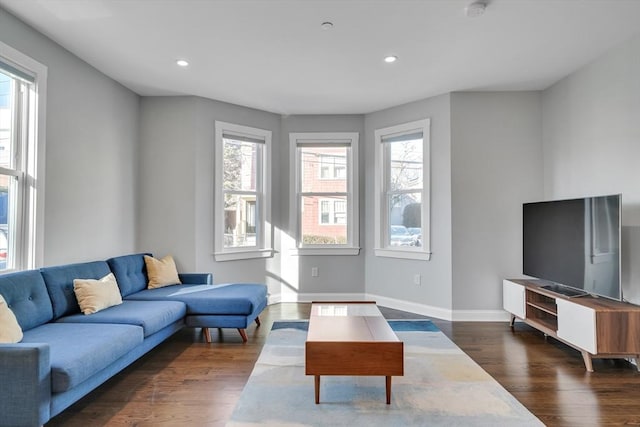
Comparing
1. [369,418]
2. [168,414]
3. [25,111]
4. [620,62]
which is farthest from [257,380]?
[620,62]

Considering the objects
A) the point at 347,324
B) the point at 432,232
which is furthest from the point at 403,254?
the point at 347,324

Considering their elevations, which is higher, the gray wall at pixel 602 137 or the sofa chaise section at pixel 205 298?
the gray wall at pixel 602 137

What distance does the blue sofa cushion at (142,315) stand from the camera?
2826 mm

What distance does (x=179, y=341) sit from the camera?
370cm

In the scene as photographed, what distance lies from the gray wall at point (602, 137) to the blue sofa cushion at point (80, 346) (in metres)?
3.94

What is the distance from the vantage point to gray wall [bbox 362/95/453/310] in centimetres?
443

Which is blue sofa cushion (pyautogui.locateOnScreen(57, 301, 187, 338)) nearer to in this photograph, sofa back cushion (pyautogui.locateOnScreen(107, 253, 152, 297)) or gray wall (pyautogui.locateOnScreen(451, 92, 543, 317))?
sofa back cushion (pyautogui.locateOnScreen(107, 253, 152, 297))

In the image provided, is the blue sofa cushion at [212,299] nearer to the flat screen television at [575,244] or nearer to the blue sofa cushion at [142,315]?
the blue sofa cushion at [142,315]

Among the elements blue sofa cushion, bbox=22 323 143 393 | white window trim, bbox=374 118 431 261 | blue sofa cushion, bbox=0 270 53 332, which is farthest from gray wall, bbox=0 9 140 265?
white window trim, bbox=374 118 431 261

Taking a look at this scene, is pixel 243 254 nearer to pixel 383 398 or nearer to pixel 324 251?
pixel 324 251

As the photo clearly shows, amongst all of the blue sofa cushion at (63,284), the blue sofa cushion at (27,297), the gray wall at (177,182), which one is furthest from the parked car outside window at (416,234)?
the blue sofa cushion at (27,297)

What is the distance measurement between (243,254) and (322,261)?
1114 millimetres

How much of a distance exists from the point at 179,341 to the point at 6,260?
5.21 ft

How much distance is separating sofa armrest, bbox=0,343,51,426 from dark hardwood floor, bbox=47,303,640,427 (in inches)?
15.9
